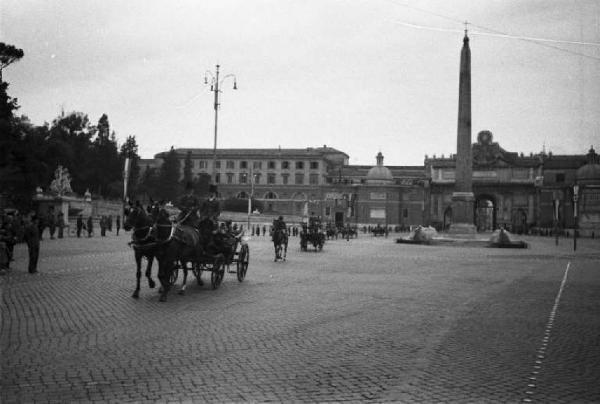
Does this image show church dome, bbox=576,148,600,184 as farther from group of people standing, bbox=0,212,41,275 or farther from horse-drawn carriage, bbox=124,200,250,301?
horse-drawn carriage, bbox=124,200,250,301

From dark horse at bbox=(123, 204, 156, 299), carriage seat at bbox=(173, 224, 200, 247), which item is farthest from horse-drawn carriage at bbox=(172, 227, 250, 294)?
dark horse at bbox=(123, 204, 156, 299)

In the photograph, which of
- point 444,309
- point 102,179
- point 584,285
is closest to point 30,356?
point 444,309

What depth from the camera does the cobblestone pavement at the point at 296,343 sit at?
5.11m

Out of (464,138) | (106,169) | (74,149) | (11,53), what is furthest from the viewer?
(106,169)

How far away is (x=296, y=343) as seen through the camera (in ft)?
22.8

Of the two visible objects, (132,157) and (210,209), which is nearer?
(210,209)

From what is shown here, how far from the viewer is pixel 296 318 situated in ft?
28.3

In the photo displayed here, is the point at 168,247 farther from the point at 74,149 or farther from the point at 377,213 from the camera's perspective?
the point at 377,213

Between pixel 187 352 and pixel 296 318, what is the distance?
8.50 feet

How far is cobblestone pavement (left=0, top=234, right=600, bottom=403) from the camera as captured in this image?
16.8 feet

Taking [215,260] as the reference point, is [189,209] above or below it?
above

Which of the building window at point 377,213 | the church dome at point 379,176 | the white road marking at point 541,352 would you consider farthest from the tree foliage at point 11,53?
the church dome at point 379,176

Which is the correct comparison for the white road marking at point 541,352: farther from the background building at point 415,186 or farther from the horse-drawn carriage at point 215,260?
the background building at point 415,186

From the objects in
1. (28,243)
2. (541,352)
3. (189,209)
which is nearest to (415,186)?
(28,243)
